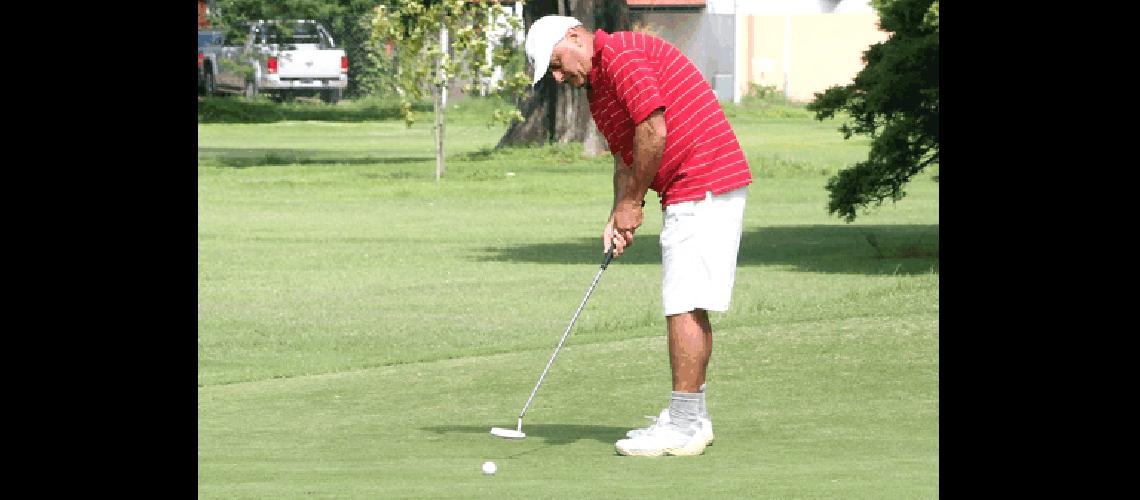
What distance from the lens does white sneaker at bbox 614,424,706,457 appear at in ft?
30.6

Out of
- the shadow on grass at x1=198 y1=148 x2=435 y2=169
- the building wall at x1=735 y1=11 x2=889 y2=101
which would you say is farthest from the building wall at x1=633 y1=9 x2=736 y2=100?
the shadow on grass at x1=198 y1=148 x2=435 y2=169

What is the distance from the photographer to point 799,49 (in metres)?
69.8

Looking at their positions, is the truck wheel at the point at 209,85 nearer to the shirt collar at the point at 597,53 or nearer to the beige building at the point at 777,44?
the beige building at the point at 777,44

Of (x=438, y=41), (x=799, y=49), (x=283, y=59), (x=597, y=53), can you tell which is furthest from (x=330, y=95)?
(x=597, y=53)

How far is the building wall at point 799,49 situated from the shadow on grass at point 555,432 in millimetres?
58979

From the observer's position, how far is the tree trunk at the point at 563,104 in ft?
136

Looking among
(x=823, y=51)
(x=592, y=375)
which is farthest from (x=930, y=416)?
(x=823, y=51)

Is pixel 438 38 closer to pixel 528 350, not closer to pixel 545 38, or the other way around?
pixel 528 350

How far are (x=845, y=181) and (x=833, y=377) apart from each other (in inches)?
389

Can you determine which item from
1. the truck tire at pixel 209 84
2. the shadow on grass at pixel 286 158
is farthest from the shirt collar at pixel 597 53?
the truck tire at pixel 209 84

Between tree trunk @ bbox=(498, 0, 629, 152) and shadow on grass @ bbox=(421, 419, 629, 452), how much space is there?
2989 cm

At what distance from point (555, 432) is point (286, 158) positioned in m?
32.7
